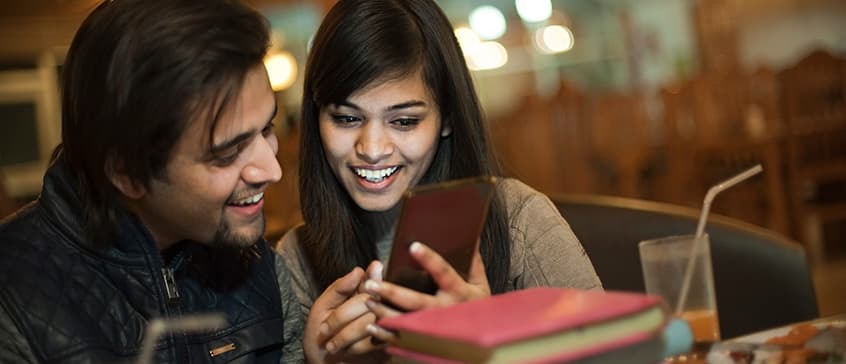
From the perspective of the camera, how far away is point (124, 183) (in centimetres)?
120

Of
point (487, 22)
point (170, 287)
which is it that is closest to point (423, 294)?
point (170, 287)

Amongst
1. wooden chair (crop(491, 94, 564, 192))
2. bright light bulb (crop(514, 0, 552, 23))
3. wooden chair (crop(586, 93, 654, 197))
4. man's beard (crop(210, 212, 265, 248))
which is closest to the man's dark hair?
man's beard (crop(210, 212, 265, 248))

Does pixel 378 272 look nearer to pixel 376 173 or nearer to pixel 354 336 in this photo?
pixel 354 336

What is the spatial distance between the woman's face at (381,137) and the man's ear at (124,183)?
36 centimetres

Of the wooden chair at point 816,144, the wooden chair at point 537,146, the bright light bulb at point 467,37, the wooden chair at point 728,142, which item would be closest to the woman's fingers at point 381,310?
the wooden chair at point 728,142

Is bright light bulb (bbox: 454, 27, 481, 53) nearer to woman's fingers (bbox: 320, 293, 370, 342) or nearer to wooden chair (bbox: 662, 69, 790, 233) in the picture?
wooden chair (bbox: 662, 69, 790, 233)

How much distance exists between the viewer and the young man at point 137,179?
111 centimetres

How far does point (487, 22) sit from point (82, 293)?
8.33 metres

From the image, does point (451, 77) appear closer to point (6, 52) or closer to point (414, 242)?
point (414, 242)

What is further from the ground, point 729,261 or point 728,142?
point 729,261

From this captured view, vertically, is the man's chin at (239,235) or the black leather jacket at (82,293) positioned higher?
the man's chin at (239,235)

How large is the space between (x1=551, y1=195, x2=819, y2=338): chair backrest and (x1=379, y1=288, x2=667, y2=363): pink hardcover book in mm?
986

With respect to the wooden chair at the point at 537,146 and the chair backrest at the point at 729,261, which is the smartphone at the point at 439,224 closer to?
the chair backrest at the point at 729,261

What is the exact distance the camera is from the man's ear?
1184mm
